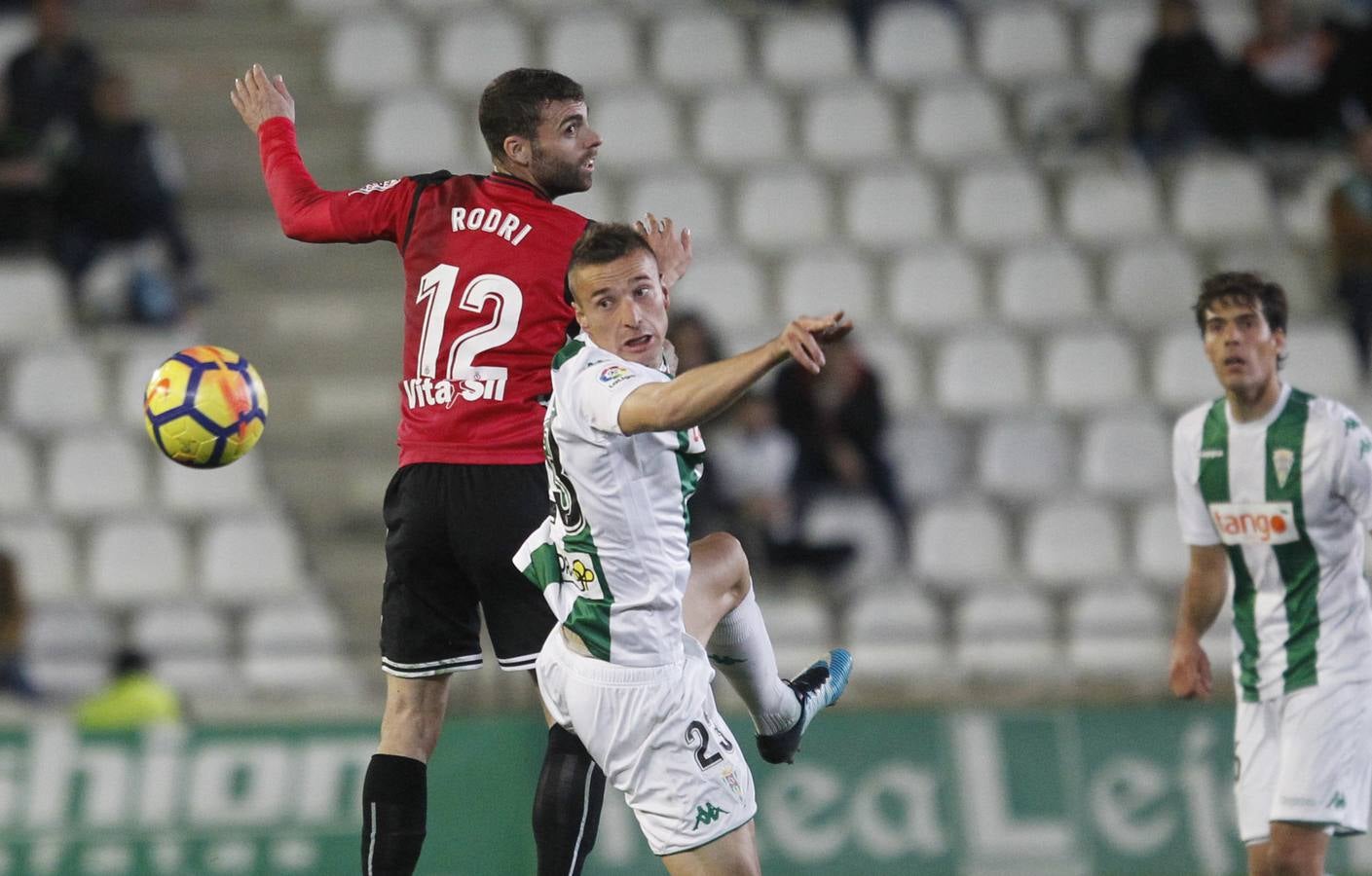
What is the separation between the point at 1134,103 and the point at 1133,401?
2.17 m

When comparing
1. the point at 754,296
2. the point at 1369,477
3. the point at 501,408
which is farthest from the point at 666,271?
the point at 754,296

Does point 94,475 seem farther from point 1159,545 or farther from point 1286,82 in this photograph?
point 1286,82

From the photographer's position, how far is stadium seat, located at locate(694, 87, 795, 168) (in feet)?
40.0

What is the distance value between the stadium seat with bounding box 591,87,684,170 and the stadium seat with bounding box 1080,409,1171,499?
316 cm

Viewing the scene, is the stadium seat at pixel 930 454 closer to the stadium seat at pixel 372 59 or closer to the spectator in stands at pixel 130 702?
the stadium seat at pixel 372 59

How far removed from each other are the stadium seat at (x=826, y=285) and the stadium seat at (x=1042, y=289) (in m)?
0.81

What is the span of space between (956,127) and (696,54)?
1.75m

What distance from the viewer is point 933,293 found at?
11.5 m

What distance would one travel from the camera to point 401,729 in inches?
209

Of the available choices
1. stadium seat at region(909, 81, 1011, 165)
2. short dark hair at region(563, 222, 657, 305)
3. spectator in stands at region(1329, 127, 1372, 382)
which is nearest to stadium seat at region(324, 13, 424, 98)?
stadium seat at region(909, 81, 1011, 165)

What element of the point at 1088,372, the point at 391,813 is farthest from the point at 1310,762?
the point at 1088,372

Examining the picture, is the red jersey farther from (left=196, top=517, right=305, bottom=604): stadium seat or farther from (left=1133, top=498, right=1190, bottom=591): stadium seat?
(left=1133, top=498, right=1190, bottom=591): stadium seat

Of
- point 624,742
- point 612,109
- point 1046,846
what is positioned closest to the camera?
point 624,742

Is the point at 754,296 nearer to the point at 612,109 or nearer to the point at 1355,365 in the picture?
the point at 612,109
